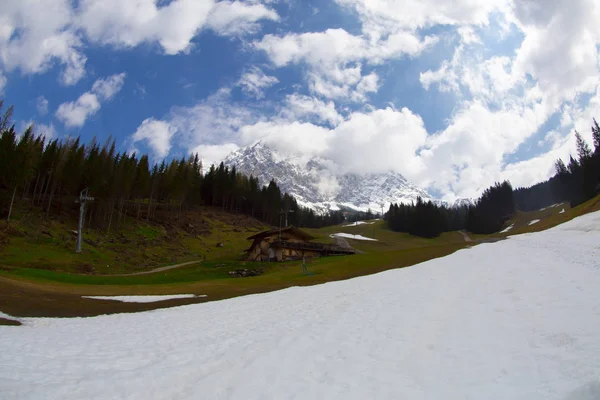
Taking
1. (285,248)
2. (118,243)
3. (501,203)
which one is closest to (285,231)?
(285,248)

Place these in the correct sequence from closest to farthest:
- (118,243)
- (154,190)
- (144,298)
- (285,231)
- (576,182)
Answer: (144,298)
(118,243)
(285,231)
(154,190)
(576,182)

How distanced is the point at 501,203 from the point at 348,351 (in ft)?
482

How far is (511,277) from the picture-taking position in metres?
18.2

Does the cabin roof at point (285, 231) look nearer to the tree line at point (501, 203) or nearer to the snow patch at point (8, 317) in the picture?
the snow patch at point (8, 317)

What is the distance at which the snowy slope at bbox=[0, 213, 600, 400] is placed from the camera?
6.42 meters

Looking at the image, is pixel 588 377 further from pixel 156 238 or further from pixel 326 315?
pixel 156 238

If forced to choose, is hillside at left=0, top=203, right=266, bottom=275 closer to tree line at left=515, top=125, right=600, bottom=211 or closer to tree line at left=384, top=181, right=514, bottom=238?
tree line at left=384, top=181, right=514, bottom=238

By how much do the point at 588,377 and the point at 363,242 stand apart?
95.7 meters

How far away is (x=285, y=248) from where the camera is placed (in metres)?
66.4

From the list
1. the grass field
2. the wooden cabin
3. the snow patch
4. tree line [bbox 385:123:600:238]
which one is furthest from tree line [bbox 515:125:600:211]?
the snow patch

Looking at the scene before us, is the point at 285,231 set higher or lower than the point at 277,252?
higher

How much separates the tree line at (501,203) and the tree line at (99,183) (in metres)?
67.4

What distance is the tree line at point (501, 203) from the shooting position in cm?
9150

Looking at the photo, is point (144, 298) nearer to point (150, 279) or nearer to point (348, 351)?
point (150, 279)
